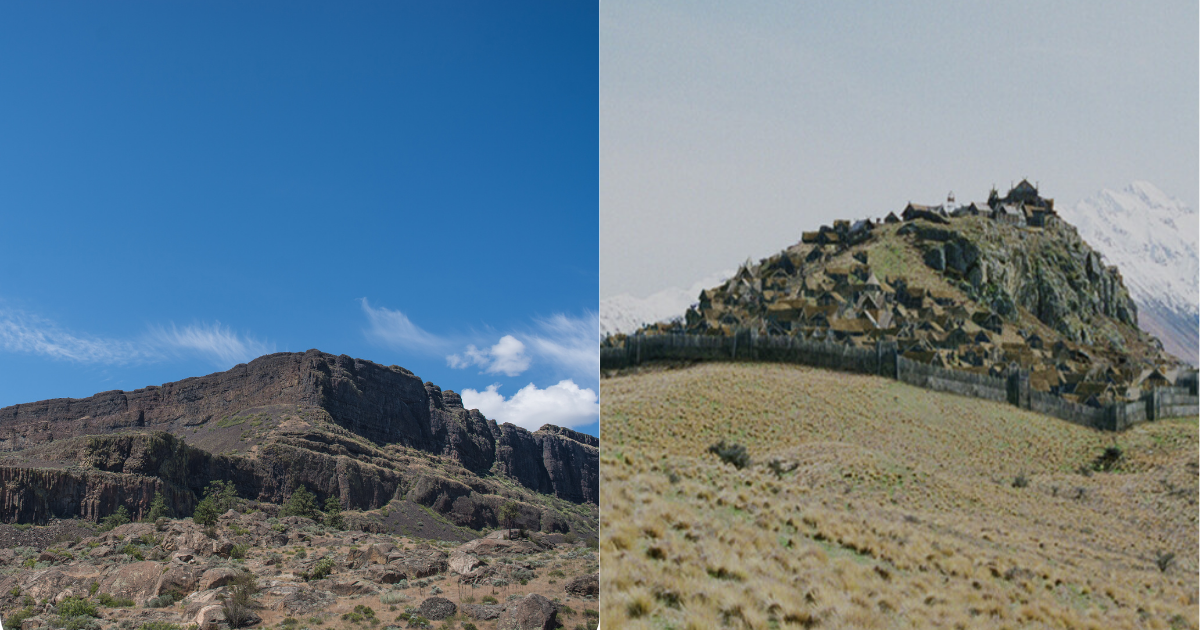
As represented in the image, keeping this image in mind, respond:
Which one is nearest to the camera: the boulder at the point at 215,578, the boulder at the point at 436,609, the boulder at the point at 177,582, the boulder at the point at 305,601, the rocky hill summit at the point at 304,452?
the boulder at the point at 436,609

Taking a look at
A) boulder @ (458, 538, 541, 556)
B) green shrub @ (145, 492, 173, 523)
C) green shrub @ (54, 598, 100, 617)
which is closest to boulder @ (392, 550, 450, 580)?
boulder @ (458, 538, 541, 556)

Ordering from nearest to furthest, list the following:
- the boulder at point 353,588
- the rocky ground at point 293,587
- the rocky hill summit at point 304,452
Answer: the rocky ground at point 293,587 < the boulder at point 353,588 < the rocky hill summit at point 304,452

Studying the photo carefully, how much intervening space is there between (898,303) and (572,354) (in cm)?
1108

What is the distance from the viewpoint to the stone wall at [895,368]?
25.2ft

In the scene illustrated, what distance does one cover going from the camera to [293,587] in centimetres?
2112

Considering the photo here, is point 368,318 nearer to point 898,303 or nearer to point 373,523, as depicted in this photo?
point 373,523

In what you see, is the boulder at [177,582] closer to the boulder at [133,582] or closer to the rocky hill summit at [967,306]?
the boulder at [133,582]

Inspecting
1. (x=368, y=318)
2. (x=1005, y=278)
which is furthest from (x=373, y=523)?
(x=1005, y=278)

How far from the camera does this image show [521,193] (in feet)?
71.6

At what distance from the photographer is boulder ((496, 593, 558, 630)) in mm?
15477

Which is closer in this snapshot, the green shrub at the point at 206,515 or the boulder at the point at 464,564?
the boulder at the point at 464,564

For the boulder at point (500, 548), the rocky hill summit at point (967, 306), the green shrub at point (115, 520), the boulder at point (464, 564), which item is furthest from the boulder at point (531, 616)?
the green shrub at point (115, 520)

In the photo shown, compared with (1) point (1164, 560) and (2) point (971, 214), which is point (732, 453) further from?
(2) point (971, 214)

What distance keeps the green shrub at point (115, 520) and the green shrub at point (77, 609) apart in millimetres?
27159
